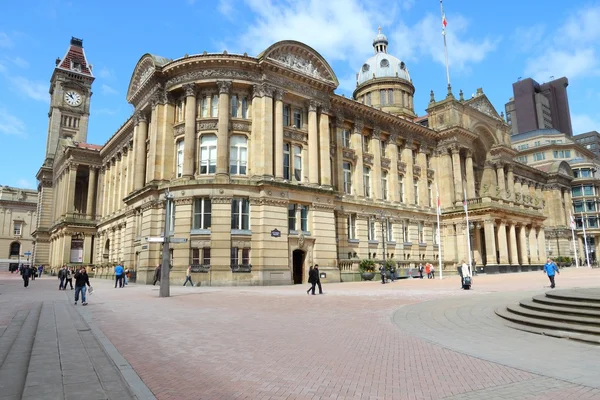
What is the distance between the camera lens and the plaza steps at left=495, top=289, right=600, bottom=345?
1107 cm

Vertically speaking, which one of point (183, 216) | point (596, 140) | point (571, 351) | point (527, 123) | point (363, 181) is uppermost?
point (527, 123)

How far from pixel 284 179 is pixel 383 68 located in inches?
1669

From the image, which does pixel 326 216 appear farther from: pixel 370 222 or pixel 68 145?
pixel 68 145

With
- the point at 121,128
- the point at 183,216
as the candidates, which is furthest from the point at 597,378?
the point at 121,128

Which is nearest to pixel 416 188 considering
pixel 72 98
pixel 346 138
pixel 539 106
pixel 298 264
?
pixel 346 138

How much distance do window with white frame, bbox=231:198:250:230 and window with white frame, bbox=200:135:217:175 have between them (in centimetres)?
366

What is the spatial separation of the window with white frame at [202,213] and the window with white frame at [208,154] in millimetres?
2710

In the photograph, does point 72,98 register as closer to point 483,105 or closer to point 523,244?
point 483,105

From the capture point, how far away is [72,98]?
3637 inches

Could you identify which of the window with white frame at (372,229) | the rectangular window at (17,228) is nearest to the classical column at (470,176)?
the window with white frame at (372,229)

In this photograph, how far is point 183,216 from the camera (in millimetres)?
33375

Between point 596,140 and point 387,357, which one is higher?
point 596,140

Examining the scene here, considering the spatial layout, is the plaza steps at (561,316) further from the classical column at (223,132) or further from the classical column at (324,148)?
the classical column at (324,148)

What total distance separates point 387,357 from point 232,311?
8637 mm
